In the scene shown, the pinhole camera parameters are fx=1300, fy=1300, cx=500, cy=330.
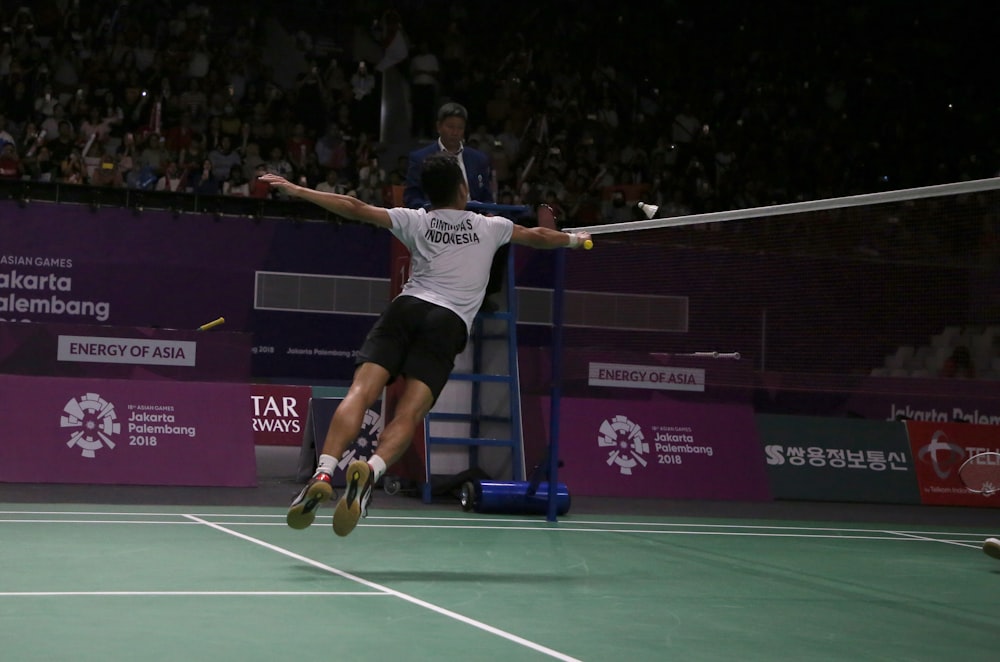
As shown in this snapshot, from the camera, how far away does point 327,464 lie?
6758 millimetres

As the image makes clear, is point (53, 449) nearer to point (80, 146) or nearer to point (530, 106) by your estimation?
point (80, 146)

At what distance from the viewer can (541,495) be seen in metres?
10.9

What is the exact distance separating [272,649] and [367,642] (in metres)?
0.39

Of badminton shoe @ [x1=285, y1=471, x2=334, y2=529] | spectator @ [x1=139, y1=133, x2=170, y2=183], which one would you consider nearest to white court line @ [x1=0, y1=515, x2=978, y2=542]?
badminton shoe @ [x1=285, y1=471, x2=334, y2=529]

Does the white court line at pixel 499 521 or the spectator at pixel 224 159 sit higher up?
the spectator at pixel 224 159

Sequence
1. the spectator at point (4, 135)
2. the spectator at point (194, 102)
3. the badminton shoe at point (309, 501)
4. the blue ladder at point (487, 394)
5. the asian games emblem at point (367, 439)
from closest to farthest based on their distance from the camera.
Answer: the badminton shoe at point (309, 501) → the blue ladder at point (487, 394) → the asian games emblem at point (367, 439) → the spectator at point (4, 135) → the spectator at point (194, 102)

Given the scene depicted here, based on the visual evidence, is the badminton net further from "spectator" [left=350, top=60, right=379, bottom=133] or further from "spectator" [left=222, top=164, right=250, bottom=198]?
"spectator" [left=350, top=60, right=379, bottom=133]

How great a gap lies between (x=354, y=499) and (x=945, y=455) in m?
10.3

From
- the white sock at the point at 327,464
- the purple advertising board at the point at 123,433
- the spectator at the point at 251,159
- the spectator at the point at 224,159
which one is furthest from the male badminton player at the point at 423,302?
the spectator at the point at 251,159

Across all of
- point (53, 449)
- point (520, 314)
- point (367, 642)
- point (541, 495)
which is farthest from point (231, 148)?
point (367, 642)

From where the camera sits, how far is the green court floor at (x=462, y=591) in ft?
16.5

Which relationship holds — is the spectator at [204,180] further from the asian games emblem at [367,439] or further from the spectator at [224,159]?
the asian games emblem at [367,439]

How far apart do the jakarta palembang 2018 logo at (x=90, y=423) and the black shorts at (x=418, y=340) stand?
5.39 m

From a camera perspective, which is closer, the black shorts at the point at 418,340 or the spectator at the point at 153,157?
the black shorts at the point at 418,340
